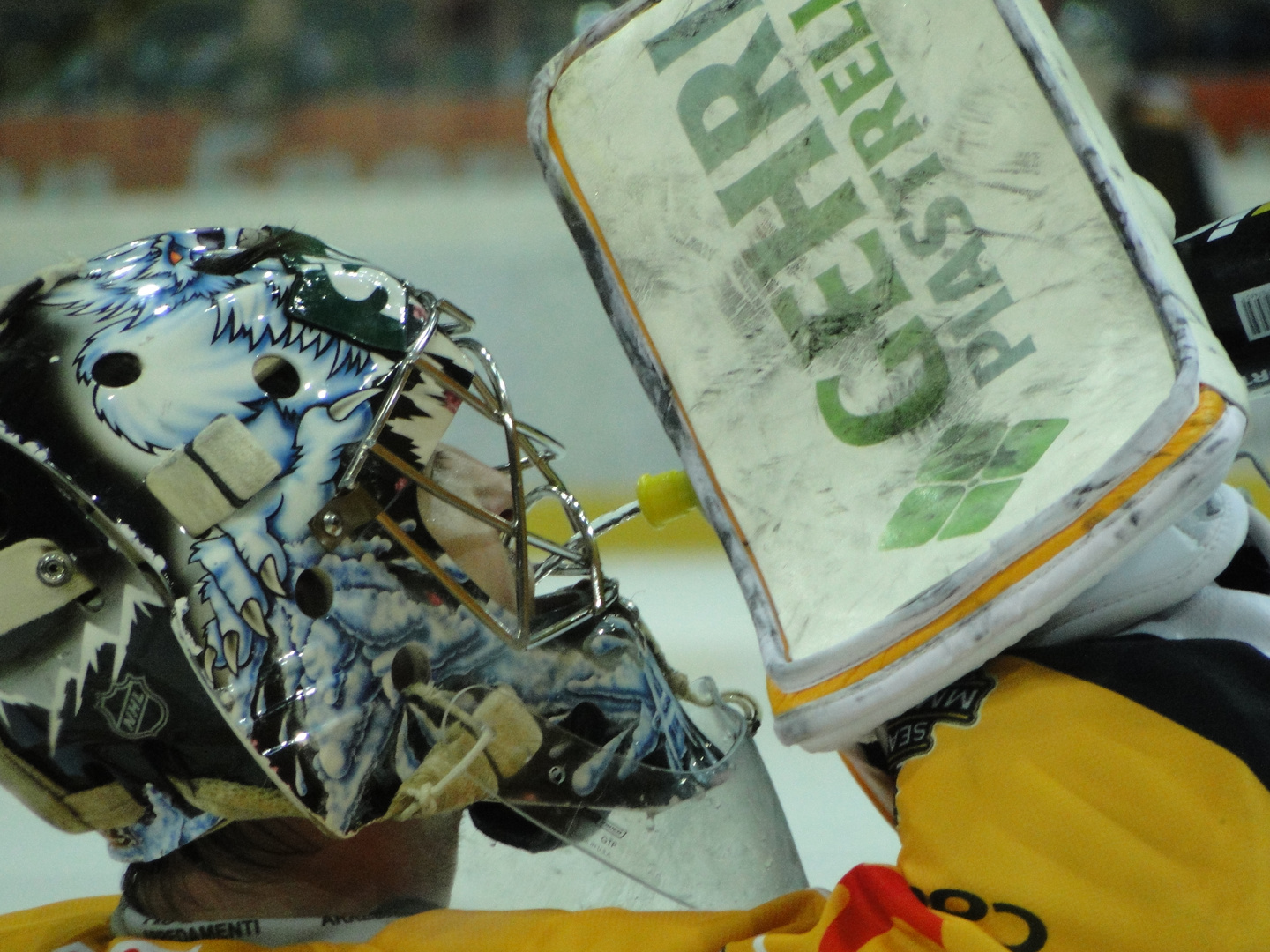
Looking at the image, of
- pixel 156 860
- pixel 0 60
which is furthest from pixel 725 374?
pixel 0 60

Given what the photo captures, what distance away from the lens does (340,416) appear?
77 centimetres

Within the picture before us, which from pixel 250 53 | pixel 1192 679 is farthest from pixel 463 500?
pixel 250 53

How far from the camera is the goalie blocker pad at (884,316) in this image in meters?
0.60

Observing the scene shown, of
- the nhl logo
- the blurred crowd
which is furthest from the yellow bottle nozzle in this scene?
the blurred crowd

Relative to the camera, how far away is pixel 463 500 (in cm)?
81

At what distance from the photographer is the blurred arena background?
2256 mm

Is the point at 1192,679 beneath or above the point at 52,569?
beneath

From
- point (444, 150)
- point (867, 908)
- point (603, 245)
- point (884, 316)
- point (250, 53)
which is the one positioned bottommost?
point (867, 908)

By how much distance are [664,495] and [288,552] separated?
261 millimetres

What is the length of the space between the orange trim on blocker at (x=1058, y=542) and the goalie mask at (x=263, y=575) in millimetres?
270

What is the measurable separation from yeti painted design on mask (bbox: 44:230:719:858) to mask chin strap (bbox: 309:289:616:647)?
10 mm

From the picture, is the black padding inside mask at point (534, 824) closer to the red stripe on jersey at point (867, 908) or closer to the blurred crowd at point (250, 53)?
the red stripe on jersey at point (867, 908)

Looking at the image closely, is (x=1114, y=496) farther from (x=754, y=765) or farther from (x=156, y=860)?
(x=156, y=860)

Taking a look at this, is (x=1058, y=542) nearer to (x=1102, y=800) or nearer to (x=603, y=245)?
(x=1102, y=800)
